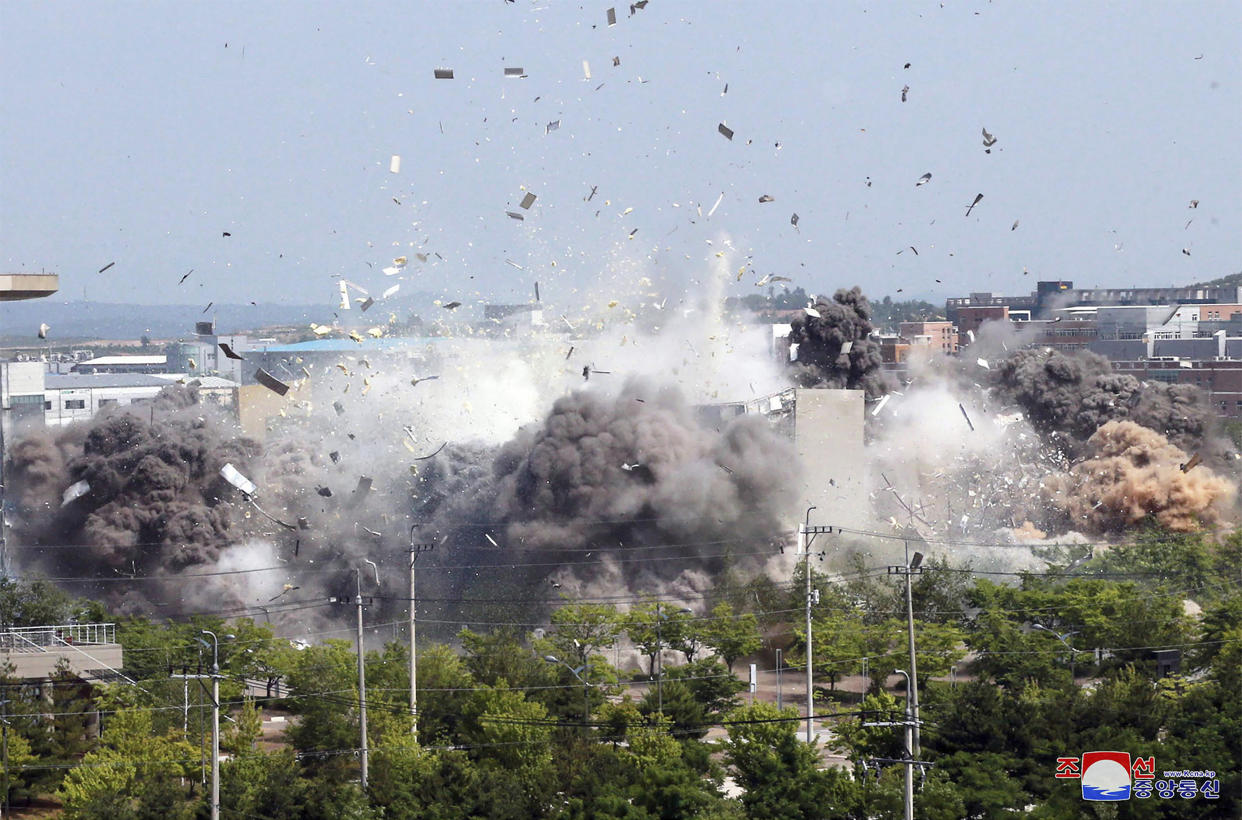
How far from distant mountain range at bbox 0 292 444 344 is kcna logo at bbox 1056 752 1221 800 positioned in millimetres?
98149

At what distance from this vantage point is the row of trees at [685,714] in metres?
26.1

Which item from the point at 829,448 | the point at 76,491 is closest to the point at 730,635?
the point at 829,448

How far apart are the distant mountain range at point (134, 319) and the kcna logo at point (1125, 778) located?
98.1 metres

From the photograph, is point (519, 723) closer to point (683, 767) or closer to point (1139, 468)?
point (683, 767)

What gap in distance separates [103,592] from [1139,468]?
37.0 m

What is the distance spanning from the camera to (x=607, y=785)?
2581 cm

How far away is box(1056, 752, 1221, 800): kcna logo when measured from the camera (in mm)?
24938

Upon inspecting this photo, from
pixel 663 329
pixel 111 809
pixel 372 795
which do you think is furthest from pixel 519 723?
pixel 663 329

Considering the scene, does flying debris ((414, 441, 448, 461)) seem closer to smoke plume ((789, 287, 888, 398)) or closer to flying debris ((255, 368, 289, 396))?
flying debris ((255, 368, 289, 396))

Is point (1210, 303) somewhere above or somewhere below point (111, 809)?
above

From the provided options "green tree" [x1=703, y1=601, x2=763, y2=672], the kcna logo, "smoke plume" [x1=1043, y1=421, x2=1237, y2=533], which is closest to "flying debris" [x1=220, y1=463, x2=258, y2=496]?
"green tree" [x1=703, y1=601, x2=763, y2=672]

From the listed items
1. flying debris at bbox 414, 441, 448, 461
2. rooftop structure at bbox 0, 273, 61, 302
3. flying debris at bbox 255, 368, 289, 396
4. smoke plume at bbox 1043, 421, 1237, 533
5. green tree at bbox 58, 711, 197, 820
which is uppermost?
rooftop structure at bbox 0, 273, 61, 302

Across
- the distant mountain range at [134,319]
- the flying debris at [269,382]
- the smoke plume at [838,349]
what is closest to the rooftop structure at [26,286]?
the flying debris at [269,382]

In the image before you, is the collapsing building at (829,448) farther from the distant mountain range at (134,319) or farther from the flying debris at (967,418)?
the distant mountain range at (134,319)
